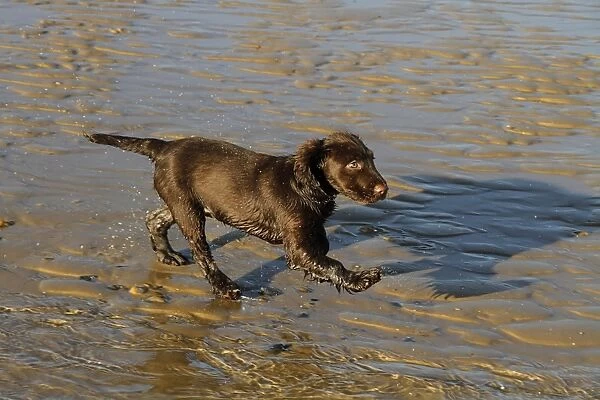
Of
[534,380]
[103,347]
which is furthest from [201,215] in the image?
[534,380]

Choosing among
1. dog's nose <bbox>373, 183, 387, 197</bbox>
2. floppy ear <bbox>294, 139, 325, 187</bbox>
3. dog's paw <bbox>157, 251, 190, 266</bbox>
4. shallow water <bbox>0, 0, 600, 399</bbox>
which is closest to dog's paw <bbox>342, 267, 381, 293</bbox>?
shallow water <bbox>0, 0, 600, 399</bbox>

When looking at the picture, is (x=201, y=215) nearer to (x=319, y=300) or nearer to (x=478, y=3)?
(x=319, y=300)

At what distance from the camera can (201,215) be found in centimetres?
644

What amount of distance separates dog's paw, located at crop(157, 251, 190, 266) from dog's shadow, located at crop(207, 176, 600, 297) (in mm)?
427

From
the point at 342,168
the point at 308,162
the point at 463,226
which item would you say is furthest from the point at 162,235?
the point at 463,226

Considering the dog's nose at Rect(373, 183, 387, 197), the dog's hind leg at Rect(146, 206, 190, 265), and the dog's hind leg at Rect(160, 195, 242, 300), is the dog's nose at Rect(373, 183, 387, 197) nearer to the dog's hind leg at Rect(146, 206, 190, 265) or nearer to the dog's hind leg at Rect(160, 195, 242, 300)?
the dog's hind leg at Rect(160, 195, 242, 300)

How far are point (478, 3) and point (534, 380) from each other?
12.0m

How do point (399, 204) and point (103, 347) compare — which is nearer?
point (103, 347)

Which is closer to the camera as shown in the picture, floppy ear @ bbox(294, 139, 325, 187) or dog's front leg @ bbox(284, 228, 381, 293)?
dog's front leg @ bbox(284, 228, 381, 293)

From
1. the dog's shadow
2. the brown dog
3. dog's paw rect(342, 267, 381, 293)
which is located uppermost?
the brown dog

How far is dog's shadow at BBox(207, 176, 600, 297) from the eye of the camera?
6.48 metres

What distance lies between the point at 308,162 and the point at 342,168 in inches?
7.9

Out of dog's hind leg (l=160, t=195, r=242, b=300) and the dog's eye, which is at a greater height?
the dog's eye

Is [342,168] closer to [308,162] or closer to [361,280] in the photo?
[308,162]
